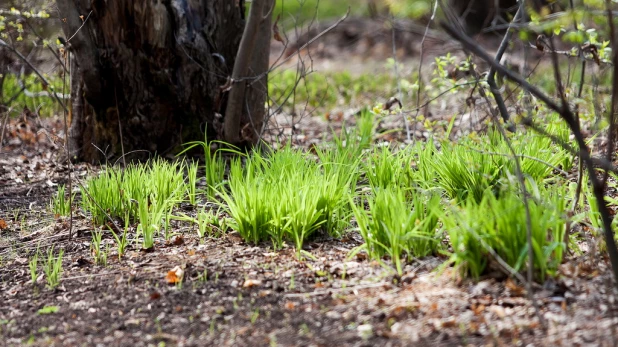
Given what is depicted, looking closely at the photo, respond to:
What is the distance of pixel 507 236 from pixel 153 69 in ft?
10.6

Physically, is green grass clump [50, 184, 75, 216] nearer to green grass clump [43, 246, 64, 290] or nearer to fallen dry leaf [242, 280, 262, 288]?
green grass clump [43, 246, 64, 290]

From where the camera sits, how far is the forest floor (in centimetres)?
247

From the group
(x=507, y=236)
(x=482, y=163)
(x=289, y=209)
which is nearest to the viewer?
(x=507, y=236)

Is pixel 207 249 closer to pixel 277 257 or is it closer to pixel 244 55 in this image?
pixel 277 257

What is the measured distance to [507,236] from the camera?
2.69 metres

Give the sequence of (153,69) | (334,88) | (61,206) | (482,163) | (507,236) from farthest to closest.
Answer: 1. (334,88)
2. (153,69)
3. (61,206)
4. (482,163)
5. (507,236)

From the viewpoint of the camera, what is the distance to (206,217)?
142 inches

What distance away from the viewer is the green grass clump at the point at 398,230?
2975 mm

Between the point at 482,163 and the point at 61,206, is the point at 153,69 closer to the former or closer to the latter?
the point at 61,206

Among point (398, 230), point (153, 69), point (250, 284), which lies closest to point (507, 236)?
point (398, 230)

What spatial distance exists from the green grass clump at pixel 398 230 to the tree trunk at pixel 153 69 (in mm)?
2314

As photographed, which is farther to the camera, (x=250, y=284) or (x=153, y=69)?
(x=153, y=69)

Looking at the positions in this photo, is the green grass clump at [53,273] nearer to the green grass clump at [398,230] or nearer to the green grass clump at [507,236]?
the green grass clump at [398,230]

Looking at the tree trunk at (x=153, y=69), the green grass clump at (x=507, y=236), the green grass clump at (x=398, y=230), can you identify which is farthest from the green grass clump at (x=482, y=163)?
the tree trunk at (x=153, y=69)
